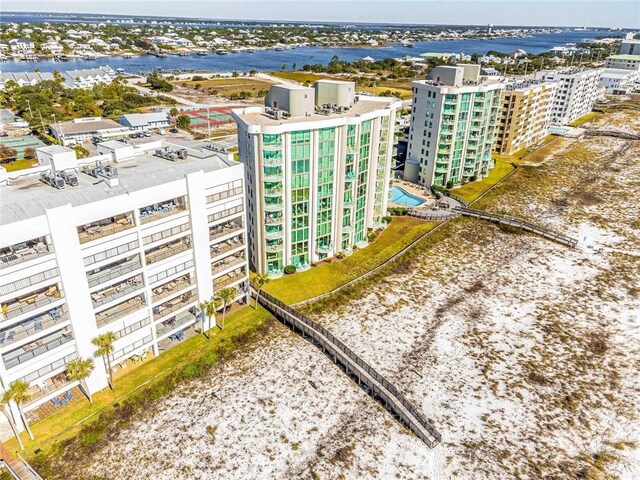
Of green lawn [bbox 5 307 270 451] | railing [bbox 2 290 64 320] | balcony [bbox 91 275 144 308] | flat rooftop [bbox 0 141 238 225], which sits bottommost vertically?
green lawn [bbox 5 307 270 451]

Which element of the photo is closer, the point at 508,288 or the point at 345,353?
the point at 345,353

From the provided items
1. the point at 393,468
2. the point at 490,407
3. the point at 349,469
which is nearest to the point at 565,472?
the point at 490,407

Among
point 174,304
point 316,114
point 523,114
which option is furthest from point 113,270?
point 523,114

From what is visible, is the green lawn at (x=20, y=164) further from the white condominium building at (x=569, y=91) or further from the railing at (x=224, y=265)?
the white condominium building at (x=569, y=91)

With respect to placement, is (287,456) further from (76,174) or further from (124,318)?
(76,174)

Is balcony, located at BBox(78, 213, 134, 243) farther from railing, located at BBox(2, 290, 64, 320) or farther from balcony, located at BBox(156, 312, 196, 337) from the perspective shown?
balcony, located at BBox(156, 312, 196, 337)

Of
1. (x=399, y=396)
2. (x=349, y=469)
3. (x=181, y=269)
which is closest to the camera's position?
(x=349, y=469)

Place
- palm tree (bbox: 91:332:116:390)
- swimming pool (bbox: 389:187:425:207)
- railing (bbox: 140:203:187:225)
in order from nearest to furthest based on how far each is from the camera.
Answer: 1. palm tree (bbox: 91:332:116:390)
2. railing (bbox: 140:203:187:225)
3. swimming pool (bbox: 389:187:425:207)

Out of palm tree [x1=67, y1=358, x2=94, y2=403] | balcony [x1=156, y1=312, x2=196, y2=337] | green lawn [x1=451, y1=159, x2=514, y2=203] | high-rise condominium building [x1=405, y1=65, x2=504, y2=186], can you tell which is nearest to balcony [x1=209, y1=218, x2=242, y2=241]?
balcony [x1=156, y1=312, x2=196, y2=337]
